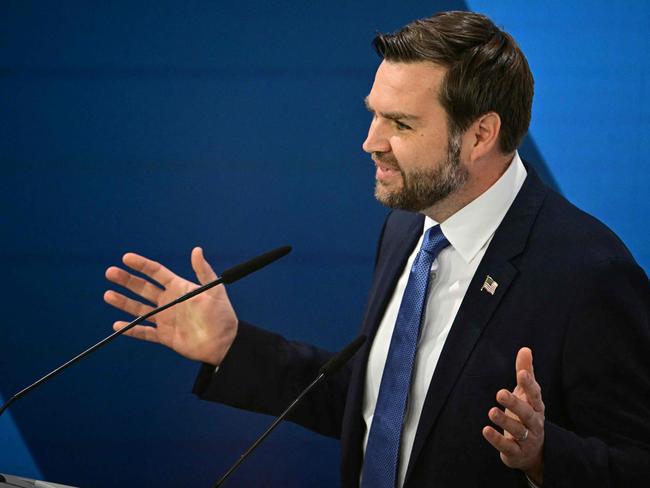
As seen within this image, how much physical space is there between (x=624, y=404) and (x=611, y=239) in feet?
1.00

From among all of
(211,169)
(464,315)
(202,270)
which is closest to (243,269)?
(202,270)

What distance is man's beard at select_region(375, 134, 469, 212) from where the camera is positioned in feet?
5.47

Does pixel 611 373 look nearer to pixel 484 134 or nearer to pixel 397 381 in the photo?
pixel 397 381

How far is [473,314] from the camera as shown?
1596 millimetres

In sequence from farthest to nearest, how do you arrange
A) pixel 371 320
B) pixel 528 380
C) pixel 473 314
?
pixel 371 320 → pixel 473 314 → pixel 528 380

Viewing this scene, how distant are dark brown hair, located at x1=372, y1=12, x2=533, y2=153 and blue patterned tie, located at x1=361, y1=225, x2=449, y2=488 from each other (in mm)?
252

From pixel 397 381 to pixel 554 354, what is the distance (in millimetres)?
314

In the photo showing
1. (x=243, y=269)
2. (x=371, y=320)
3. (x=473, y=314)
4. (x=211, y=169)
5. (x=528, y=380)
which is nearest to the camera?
(x=528, y=380)

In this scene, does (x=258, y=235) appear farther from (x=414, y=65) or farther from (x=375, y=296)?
(x=414, y=65)

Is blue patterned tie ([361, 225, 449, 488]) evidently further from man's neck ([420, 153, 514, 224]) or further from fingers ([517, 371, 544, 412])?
fingers ([517, 371, 544, 412])

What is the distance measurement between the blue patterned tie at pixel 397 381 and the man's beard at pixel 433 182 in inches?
3.7

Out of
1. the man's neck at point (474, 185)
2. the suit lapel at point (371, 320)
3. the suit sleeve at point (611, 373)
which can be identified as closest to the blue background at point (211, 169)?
the suit lapel at point (371, 320)

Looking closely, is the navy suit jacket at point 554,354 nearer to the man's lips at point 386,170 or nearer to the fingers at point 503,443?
the fingers at point 503,443

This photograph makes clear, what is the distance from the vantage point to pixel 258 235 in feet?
7.85
